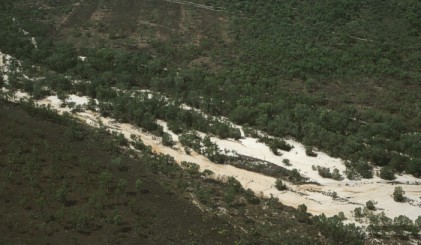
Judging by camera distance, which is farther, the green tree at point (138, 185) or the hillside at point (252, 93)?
the hillside at point (252, 93)

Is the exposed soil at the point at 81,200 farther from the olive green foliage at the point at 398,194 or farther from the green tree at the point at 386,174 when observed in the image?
the green tree at the point at 386,174

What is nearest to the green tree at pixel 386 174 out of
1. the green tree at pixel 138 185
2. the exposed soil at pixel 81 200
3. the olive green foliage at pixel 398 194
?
the olive green foliage at pixel 398 194

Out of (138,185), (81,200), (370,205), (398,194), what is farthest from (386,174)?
(81,200)

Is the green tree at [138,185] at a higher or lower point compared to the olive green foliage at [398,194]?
lower

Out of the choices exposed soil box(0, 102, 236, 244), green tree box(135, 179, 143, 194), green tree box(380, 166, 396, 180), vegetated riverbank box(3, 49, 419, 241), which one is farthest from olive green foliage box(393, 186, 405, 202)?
green tree box(135, 179, 143, 194)

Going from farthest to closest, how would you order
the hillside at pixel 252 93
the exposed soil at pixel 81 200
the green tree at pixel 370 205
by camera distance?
1. the hillside at pixel 252 93
2. the green tree at pixel 370 205
3. the exposed soil at pixel 81 200

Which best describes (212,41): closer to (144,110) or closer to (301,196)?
(144,110)

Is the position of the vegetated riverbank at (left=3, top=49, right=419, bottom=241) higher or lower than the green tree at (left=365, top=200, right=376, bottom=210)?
lower

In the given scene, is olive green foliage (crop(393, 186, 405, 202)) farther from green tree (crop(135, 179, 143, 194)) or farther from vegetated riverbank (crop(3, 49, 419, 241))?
green tree (crop(135, 179, 143, 194))

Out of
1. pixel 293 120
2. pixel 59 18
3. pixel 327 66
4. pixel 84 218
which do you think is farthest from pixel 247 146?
pixel 59 18

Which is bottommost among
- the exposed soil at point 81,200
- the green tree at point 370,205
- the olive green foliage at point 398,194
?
the exposed soil at point 81,200

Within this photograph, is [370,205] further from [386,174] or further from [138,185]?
[138,185]
